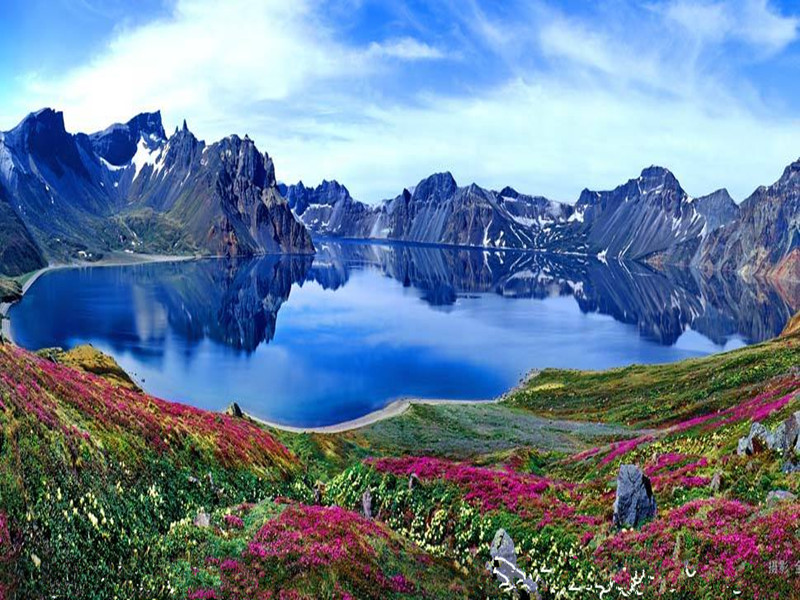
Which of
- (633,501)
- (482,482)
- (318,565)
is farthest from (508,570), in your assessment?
(482,482)

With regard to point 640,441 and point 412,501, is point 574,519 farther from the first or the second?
point 640,441

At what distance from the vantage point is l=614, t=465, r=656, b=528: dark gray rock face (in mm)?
24422

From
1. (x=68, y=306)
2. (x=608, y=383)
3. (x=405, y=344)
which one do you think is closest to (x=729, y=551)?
(x=608, y=383)

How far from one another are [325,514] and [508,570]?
7935 millimetres

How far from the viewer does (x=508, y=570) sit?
22.4m

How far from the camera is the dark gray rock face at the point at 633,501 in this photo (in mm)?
24422

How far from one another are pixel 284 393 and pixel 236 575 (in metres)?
72.6

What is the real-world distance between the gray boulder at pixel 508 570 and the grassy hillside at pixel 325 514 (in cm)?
71

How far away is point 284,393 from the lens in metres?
88.3

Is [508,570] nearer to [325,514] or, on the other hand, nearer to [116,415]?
[325,514]

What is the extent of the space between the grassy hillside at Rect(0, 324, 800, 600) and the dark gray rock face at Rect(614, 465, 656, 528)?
69 centimetres

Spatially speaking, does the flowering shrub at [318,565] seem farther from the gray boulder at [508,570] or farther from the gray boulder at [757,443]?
the gray boulder at [757,443]

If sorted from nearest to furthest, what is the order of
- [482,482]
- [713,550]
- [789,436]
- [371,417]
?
[713,550], [789,436], [482,482], [371,417]

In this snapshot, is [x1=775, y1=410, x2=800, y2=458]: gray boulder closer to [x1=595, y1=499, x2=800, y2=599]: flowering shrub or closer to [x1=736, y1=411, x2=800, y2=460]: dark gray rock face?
[x1=736, y1=411, x2=800, y2=460]: dark gray rock face
